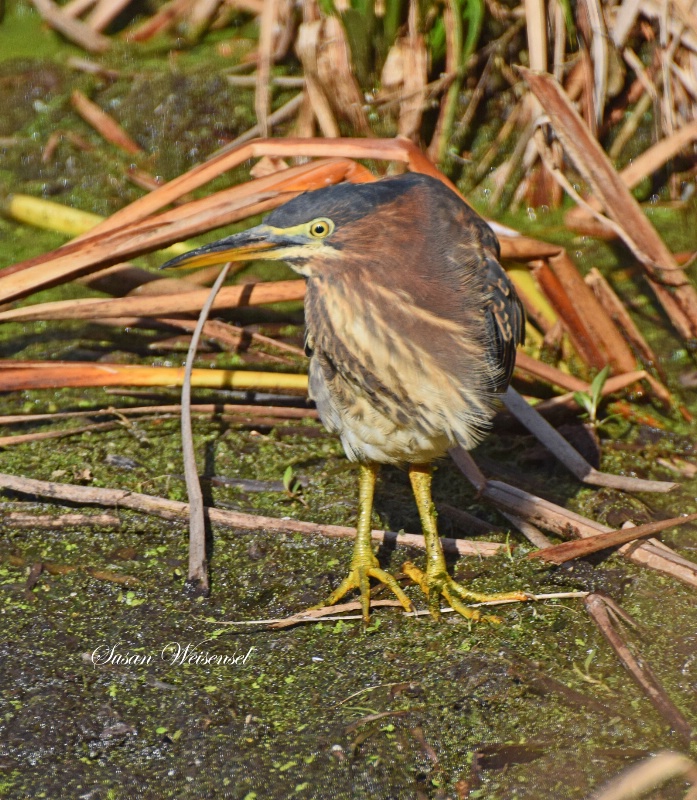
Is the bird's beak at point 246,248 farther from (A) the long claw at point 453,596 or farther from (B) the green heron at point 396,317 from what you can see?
(A) the long claw at point 453,596

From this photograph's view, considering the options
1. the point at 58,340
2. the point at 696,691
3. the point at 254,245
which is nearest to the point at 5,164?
the point at 58,340

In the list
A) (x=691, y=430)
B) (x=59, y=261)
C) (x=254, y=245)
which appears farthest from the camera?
(x=691, y=430)

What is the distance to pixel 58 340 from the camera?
4.76 meters

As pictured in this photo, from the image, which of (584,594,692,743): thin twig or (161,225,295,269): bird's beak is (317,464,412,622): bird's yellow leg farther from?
(161,225,295,269): bird's beak

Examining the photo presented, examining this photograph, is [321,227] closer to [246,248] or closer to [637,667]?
[246,248]

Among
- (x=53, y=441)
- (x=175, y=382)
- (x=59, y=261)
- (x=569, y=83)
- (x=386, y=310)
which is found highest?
(x=569, y=83)

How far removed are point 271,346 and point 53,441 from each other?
3.65 ft

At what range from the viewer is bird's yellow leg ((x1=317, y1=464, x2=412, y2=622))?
3.33 meters

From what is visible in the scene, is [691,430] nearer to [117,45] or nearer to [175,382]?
[175,382]

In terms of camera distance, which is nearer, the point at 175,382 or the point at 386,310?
the point at 386,310

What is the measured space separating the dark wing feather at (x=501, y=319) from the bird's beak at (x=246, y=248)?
2.55ft

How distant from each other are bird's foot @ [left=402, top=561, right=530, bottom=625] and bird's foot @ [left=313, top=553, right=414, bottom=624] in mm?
81

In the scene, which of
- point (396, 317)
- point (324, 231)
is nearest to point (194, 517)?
point (396, 317)

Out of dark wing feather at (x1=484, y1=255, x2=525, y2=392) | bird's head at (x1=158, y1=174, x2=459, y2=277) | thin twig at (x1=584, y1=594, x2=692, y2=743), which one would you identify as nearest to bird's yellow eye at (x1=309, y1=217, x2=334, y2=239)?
bird's head at (x1=158, y1=174, x2=459, y2=277)
